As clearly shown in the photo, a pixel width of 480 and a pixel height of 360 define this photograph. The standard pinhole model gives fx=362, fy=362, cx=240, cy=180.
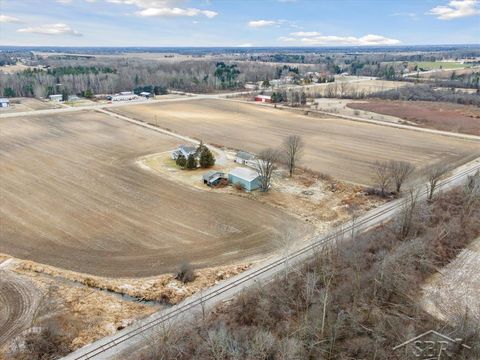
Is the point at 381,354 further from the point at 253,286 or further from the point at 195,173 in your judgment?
the point at 195,173

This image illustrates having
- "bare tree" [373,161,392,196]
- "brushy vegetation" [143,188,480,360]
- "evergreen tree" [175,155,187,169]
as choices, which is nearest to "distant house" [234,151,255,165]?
"evergreen tree" [175,155,187,169]

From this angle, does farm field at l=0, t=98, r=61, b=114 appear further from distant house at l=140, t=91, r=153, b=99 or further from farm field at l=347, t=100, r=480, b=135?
farm field at l=347, t=100, r=480, b=135

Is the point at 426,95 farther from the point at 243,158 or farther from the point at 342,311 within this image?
the point at 342,311

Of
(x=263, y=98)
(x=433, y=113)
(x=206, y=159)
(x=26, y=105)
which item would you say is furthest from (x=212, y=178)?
(x=26, y=105)

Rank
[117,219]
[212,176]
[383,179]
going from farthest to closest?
[212,176]
[383,179]
[117,219]

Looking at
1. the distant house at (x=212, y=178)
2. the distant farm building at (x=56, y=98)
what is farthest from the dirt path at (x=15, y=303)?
the distant farm building at (x=56, y=98)

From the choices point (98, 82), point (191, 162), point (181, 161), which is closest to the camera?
point (191, 162)
